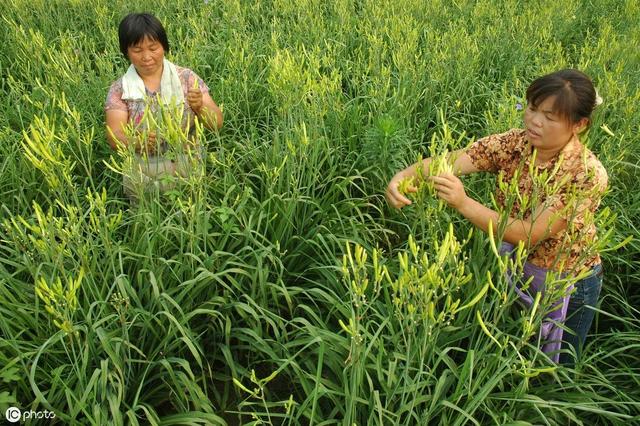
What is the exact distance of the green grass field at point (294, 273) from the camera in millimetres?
1405

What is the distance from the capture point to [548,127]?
1.54 meters

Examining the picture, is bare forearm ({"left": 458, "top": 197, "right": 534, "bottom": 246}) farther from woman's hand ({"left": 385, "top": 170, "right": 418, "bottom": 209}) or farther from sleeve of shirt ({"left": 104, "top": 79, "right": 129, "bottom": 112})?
sleeve of shirt ({"left": 104, "top": 79, "right": 129, "bottom": 112})

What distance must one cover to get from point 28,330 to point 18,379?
0.23 metres

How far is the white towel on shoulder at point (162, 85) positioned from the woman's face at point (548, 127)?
1591mm

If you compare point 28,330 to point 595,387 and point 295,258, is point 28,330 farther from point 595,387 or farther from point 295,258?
point 595,387

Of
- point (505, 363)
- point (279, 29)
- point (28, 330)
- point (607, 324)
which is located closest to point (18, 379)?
point (28, 330)

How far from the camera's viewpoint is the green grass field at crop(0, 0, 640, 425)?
55.3 inches

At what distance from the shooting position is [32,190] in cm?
238

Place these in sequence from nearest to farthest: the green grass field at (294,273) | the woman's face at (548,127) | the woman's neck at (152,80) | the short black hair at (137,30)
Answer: the green grass field at (294,273)
the woman's face at (548,127)
the short black hair at (137,30)
the woman's neck at (152,80)

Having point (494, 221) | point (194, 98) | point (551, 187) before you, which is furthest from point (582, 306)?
point (194, 98)

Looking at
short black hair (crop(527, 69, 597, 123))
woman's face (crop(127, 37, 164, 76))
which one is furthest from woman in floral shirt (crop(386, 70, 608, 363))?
woman's face (crop(127, 37, 164, 76))

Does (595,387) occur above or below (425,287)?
Result: below

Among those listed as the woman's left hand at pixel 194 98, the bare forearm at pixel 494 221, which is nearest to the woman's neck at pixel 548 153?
the bare forearm at pixel 494 221

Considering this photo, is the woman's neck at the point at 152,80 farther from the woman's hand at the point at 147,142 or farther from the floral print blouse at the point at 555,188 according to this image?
the floral print blouse at the point at 555,188
